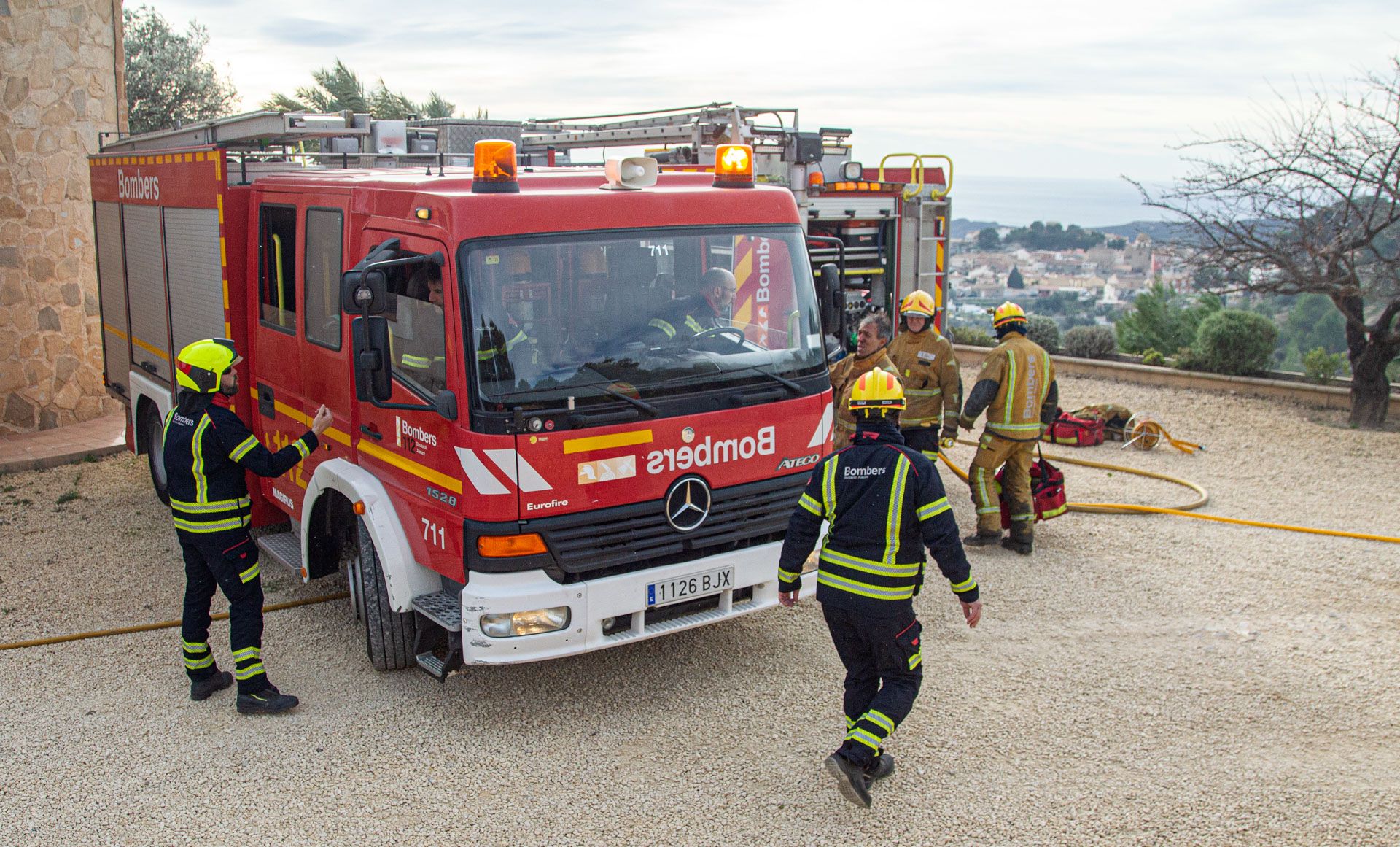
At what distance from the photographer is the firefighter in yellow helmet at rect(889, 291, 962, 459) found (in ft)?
24.9

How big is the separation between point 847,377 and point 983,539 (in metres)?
1.47

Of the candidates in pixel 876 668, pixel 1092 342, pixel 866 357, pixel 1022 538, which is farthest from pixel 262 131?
pixel 1092 342

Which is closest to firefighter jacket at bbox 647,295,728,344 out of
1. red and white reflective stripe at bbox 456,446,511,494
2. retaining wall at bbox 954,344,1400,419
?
red and white reflective stripe at bbox 456,446,511,494

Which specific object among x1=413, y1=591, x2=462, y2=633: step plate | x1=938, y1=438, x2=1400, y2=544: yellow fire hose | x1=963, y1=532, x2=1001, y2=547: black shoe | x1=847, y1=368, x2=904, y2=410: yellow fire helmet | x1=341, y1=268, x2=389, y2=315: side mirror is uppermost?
x1=341, y1=268, x2=389, y2=315: side mirror

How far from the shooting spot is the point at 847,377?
7.52 meters

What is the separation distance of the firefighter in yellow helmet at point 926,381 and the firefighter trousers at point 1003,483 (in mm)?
301

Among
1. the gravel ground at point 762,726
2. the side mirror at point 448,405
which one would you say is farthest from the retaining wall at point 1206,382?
the side mirror at point 448,405

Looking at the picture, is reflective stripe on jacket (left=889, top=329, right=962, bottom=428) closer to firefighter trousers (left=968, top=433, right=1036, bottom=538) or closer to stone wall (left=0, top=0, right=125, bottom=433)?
firefighter trousers (left=968, top=433, right=1036, bottom=538)

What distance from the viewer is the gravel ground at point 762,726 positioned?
4.26m

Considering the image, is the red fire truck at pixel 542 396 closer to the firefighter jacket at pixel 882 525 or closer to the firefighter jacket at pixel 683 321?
the firefighter jacket at pixel 683 321

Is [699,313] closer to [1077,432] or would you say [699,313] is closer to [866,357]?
[866,357]

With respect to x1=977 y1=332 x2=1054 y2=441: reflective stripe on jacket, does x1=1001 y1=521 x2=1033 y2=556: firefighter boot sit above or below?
below

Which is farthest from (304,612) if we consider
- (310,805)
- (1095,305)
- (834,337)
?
(1095,305)

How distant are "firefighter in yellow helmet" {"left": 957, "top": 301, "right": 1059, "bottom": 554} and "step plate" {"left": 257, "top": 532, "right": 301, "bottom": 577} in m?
4.29
